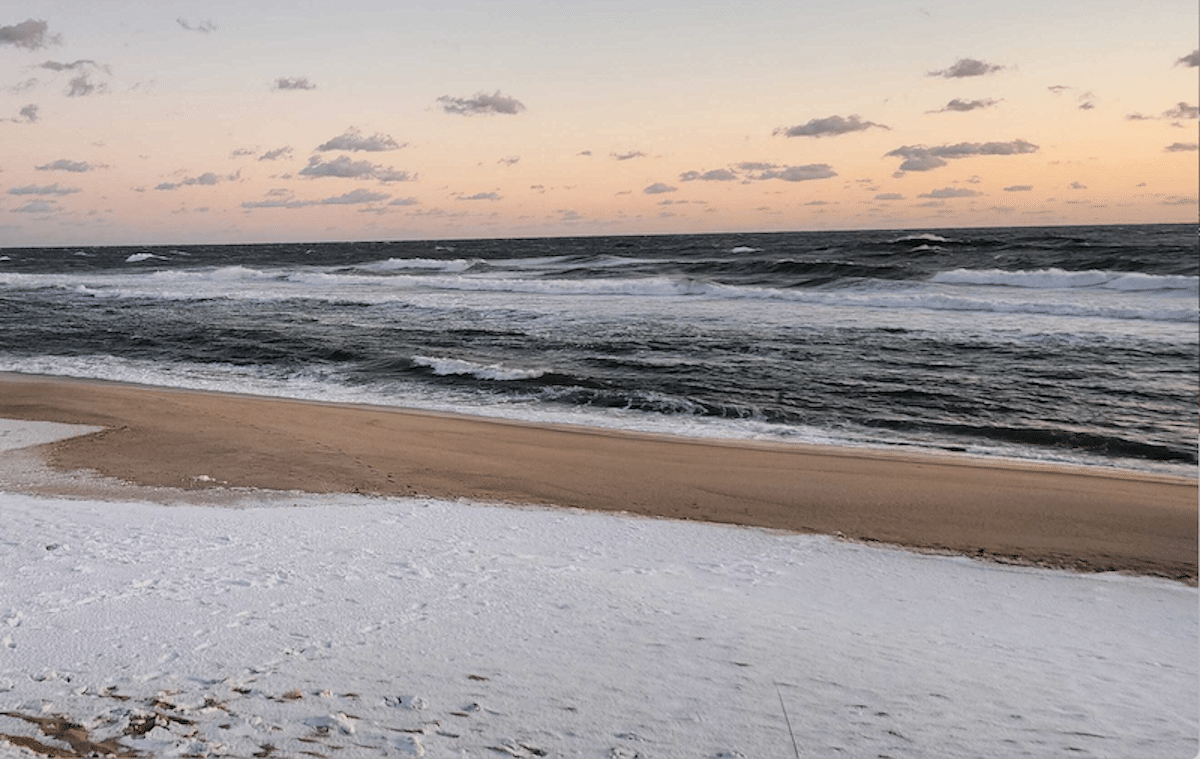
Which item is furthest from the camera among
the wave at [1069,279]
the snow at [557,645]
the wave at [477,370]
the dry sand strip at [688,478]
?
the wave at [1069,279]

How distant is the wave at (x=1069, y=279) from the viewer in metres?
22.5

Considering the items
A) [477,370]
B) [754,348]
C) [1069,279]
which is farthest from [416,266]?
[477,370]

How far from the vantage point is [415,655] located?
3570 millimetres

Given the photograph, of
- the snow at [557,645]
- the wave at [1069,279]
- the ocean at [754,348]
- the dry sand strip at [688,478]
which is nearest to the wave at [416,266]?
the ocean at [754,348]

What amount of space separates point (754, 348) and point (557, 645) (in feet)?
41.2

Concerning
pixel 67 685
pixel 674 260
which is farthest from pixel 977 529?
pixel 674 260

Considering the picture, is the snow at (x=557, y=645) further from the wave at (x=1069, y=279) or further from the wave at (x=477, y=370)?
the wave at (x=1069, y=279)

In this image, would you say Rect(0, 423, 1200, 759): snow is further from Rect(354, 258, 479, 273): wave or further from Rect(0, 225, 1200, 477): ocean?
Rect(354, 258, 479, 273): wave

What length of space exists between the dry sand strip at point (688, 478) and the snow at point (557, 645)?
0.71 metres

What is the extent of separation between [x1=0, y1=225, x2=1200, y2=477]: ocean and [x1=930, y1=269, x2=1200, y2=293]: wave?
7 centimetres

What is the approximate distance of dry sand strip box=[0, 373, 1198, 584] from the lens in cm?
602

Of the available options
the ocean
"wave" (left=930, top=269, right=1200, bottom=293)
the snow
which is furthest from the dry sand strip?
"wave" (left=930, top=269, right=1200, bottom=293)

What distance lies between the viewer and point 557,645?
3.72 m

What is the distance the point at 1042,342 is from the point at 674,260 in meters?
26.6
